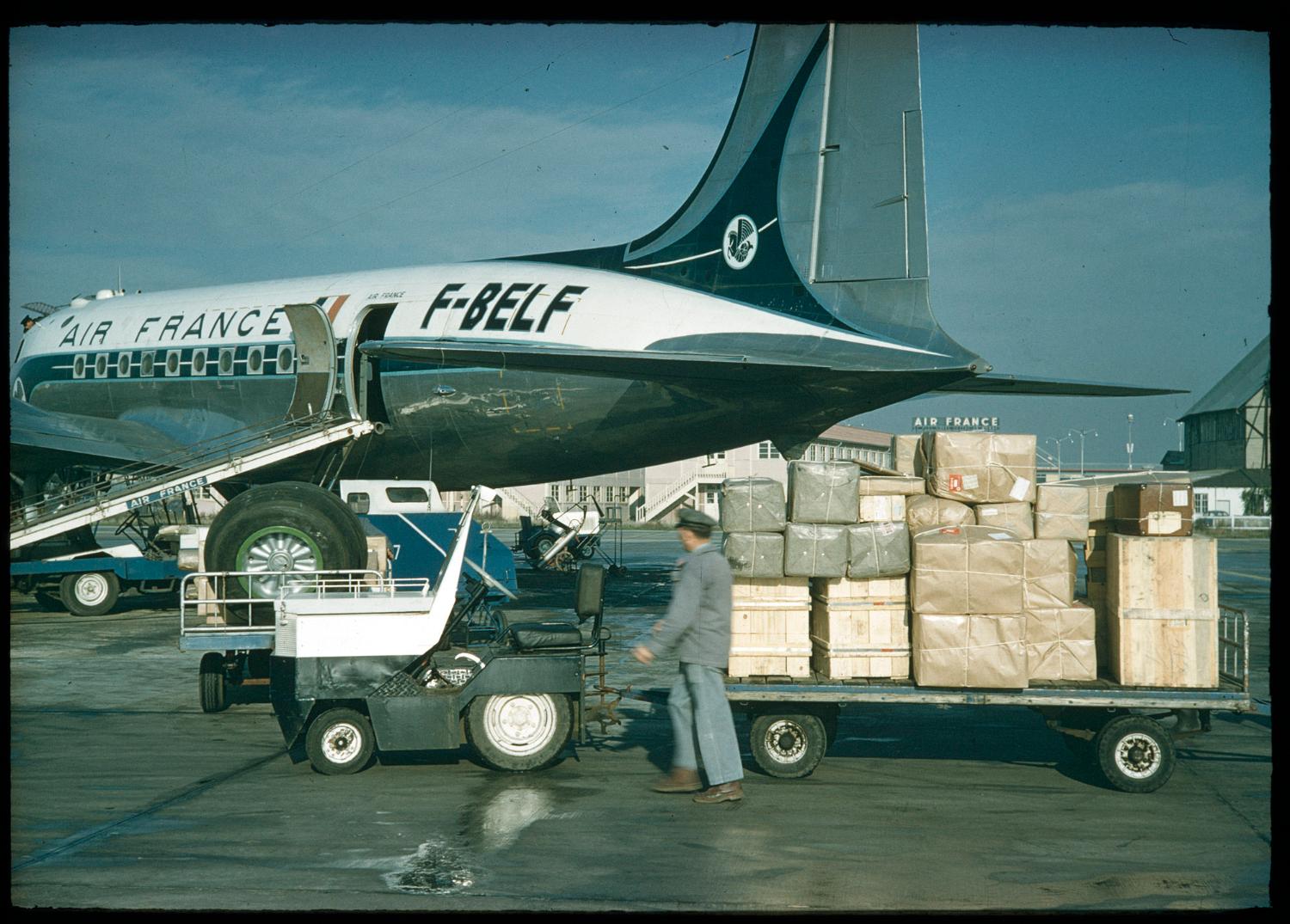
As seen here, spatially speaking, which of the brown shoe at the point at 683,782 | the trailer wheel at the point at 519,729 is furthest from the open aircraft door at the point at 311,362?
the brown shoe at the point at 683,782

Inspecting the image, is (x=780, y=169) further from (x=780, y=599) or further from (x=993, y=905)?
(x=993, y=905)

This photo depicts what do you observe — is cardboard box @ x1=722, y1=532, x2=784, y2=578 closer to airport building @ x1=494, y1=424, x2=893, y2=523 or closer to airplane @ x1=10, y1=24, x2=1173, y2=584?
airplane @ x1=10, y1=24, x2=1173, y2=584

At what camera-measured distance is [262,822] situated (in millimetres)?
7645

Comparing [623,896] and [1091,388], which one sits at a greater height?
[1091,388]

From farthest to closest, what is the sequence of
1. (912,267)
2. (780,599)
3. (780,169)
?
(780,169), (912,267), (780,599)

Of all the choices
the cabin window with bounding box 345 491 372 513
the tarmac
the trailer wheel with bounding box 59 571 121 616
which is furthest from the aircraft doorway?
the tarmac

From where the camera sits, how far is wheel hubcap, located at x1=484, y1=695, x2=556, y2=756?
911 cm

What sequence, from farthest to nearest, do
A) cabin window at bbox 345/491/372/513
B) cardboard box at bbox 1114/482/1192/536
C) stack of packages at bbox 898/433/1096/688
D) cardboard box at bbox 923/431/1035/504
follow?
cabin window at bbox 345/491/372/513 → cardboard box at bbox 923/431/1035/504 → cardboard box at bbox 1114/482/1192/536 → stack of packages at bbox 898/433/1096/688

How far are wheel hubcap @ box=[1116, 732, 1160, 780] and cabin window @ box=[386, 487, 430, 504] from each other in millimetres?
12472

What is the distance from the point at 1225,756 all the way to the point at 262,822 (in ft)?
25.4

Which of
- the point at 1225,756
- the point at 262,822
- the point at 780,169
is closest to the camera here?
the point at 262,822

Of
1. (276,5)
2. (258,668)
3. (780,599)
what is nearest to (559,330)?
(258,668)

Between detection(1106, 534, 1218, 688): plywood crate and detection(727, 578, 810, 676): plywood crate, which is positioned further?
detection(727, 578, 810, 676): plywood crate

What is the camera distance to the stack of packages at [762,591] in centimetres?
909
